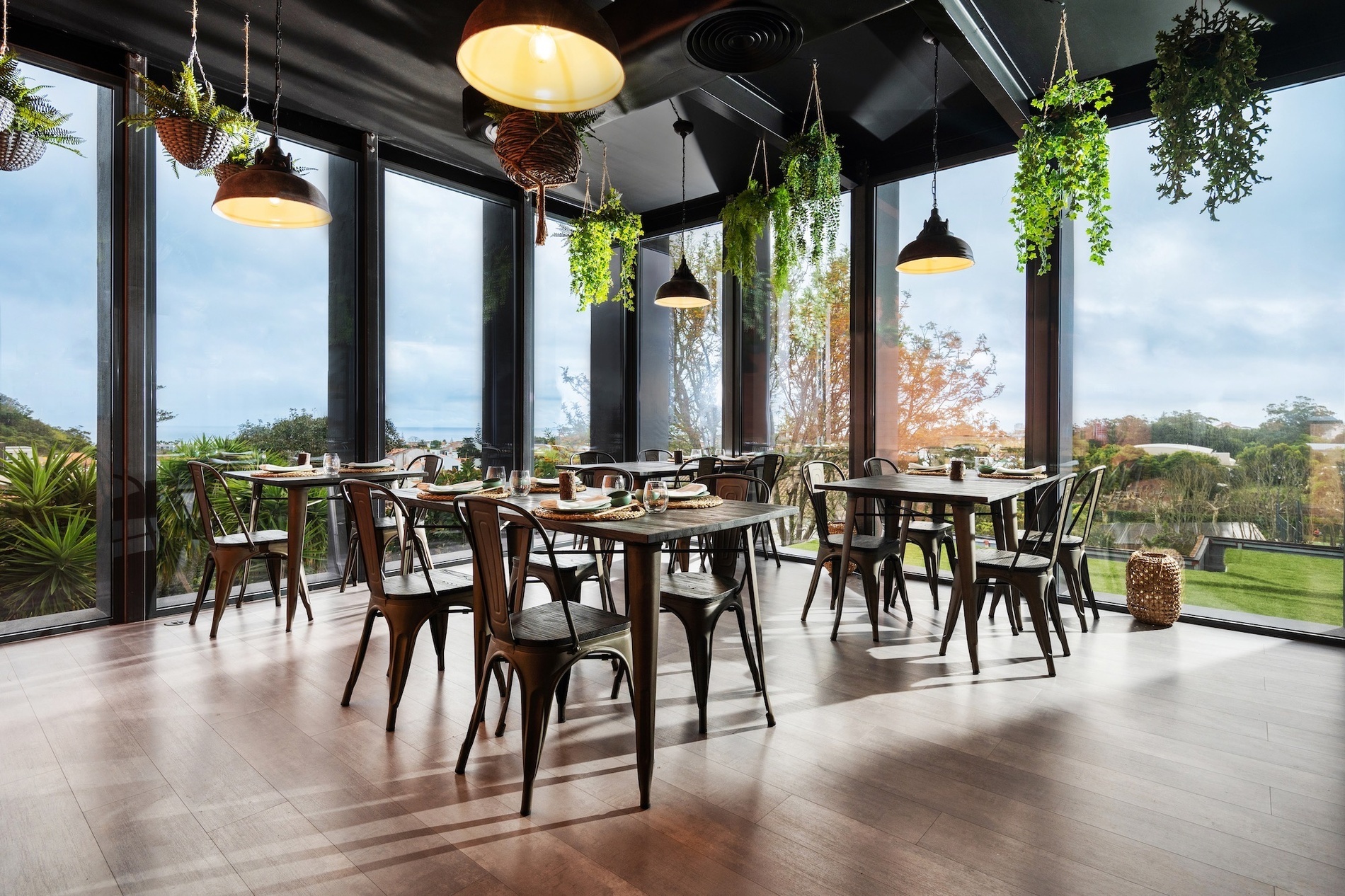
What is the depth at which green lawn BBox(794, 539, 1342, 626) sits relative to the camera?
3.78 metres

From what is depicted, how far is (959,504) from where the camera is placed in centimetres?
324

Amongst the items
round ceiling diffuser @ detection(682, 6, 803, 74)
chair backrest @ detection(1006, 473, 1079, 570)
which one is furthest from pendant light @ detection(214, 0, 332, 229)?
chair backrest @ detection(1006, 473, 1079, 570)

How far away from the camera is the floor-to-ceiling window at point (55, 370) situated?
3680 mm

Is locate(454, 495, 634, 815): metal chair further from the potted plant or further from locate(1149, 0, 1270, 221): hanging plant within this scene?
locate(1149, 0, 1270, 221): hanging plant

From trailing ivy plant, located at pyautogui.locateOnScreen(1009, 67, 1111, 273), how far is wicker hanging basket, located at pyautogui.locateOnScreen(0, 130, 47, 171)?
469 centimetres

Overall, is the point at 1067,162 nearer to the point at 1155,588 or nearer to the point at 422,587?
the point at 1155,588

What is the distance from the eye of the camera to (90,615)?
3.87 meters

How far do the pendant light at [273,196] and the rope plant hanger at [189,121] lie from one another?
19 centimetres

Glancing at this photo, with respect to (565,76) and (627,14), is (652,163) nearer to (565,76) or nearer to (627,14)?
(627,14)

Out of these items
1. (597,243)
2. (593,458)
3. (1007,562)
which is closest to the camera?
(1007,562)

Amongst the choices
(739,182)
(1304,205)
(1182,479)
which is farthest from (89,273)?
(1304,205)

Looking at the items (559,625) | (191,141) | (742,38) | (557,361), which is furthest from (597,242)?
(559,625)

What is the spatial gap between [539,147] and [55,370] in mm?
3088

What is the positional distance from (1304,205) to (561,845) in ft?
16.3
